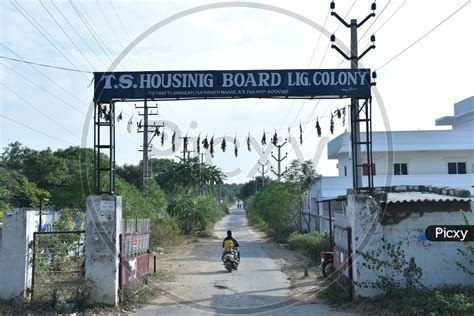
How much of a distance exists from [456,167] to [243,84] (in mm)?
29526

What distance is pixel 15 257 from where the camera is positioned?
10773mm

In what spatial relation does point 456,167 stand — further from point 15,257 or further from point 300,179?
point 15,257

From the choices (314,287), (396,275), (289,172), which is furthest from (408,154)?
(396,275)

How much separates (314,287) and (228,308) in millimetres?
3648

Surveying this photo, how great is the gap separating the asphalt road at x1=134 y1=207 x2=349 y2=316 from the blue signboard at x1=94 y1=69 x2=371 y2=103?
15.9 feet

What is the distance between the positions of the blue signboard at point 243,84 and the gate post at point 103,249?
2.60 m

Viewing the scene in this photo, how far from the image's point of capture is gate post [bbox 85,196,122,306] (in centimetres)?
1102

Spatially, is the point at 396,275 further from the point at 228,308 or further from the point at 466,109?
the point at 466,109

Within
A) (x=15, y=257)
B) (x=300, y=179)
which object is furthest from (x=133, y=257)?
(x=300, y=179)

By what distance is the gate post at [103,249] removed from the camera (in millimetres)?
11023

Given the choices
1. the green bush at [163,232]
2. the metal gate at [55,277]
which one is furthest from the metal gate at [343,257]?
the green bush at [163,232]

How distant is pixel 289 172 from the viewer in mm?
34781

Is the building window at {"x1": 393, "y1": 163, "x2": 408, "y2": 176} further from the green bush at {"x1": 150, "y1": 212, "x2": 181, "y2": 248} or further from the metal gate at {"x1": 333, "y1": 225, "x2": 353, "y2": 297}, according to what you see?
the metal gate at {"x1": 333, "y1": 225, "x2": 353, "y2": 297}

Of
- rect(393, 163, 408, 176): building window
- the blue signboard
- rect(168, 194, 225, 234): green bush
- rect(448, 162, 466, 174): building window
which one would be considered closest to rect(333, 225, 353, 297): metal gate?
the blue signboard
